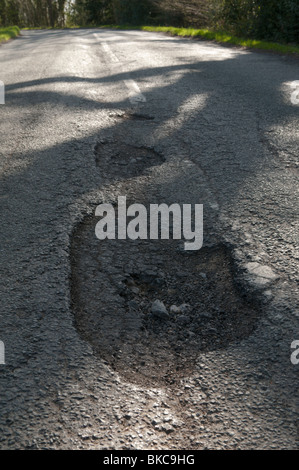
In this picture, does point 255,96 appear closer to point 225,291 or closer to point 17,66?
point 225,291

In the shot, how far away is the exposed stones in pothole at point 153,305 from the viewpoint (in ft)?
5.47

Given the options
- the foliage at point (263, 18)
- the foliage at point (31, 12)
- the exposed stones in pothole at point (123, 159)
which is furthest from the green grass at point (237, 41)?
the foliage at point (31, 12)

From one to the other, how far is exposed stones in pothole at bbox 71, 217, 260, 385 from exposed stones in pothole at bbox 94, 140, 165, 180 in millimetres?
856

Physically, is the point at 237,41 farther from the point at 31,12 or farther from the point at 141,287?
the point at 31,12

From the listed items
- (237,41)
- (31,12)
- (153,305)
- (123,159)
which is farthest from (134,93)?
(31,12)

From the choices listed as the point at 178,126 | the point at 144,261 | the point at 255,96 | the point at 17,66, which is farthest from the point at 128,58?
the point at 144,261

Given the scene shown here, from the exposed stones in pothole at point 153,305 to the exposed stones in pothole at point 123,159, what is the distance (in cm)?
86

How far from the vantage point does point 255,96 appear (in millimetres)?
5160

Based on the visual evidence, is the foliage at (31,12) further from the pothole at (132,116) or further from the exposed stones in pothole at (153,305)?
the exposed stones in pothole at (153,305)

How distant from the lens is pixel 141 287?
2.09 meters

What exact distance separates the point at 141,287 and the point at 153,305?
0.16 meters

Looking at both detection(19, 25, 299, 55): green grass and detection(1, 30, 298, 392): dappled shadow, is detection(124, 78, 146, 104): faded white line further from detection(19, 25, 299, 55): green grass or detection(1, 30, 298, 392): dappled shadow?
detection(19, 25, 299, 55): green grass

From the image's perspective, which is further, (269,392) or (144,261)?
(144,261)
